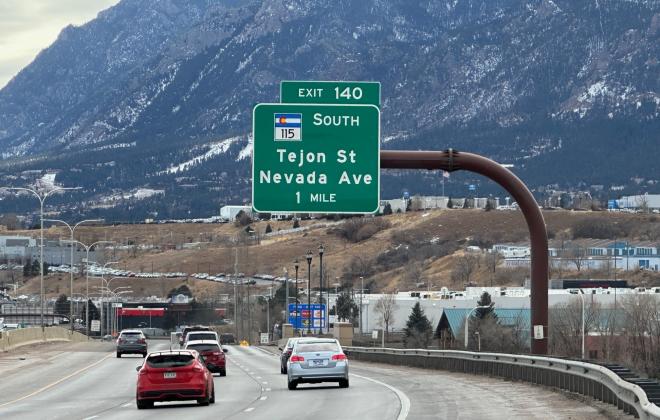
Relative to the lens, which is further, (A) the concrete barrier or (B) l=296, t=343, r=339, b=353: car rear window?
(A) the concrete barrier

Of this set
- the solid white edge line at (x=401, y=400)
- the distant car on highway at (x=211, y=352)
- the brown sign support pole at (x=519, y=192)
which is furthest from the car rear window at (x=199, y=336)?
the brown sign support pole at (x=519, y=192)

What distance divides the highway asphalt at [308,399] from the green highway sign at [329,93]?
8407mm

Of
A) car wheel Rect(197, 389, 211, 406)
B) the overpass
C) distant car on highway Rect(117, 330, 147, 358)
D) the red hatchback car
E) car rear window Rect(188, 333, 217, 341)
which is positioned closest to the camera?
the overpass

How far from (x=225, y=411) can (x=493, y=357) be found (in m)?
17.0

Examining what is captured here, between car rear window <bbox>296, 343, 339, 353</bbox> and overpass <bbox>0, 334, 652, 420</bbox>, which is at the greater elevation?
car rear window <bbox>296, 343, 339, 353</bbox>

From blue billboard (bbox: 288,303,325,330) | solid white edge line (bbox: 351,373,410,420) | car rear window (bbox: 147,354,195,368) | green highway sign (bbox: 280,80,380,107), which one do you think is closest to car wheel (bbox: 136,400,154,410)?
car rear window (bbox: 147,354,195,368)

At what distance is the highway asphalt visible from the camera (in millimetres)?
33781

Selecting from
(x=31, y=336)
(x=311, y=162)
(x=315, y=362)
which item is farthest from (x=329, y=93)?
(x=31, y=336)

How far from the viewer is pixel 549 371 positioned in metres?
41.3

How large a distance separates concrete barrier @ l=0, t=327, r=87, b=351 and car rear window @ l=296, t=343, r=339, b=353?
41310 mm

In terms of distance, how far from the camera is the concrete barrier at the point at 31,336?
85794 millimetres

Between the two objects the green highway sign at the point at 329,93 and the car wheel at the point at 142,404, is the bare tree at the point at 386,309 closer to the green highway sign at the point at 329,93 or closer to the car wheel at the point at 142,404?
the green highway sign at the point at 329,93

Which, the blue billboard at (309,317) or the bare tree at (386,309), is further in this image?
the bare tree at (386,309)

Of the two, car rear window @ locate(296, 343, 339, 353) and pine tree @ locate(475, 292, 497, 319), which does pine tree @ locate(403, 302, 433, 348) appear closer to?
pine tree @ locate(475, 292, 497, 319)
